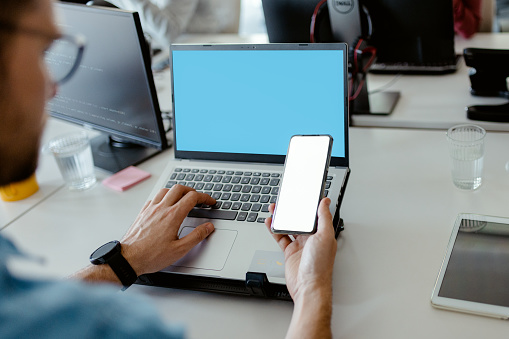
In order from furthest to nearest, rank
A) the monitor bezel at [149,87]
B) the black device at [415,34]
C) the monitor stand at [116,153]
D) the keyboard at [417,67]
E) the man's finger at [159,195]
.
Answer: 1. the keyboard at [417,67]
2. the black device at [415,34]
3. the monitor stand at [116,153]
4. the monitor bezel at [149,87]
5. the man's finger at [159,195]

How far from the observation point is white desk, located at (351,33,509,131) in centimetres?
136

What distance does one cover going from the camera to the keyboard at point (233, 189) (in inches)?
39.6

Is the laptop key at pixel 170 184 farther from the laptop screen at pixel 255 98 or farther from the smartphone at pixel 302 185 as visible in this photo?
the smartphone at pixel 302 185

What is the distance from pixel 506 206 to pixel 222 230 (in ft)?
1.83

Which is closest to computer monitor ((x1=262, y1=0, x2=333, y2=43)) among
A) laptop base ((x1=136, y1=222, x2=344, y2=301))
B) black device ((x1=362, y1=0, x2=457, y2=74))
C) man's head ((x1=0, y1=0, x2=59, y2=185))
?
black device ((x1=362, y1=0, x2=457, y2=74))

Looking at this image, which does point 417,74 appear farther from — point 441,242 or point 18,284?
point 18,284

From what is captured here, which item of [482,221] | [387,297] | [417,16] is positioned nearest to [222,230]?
[387,297]

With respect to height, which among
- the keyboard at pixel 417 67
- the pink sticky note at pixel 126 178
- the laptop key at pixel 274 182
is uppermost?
the keyboard at pixel 417 67

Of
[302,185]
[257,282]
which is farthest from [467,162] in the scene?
[257,282]

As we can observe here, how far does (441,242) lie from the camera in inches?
36.5

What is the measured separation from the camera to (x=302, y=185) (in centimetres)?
92

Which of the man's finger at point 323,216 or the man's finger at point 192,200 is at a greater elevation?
the man's finger at point 323,216

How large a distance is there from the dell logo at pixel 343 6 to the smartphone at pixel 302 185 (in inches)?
23.7

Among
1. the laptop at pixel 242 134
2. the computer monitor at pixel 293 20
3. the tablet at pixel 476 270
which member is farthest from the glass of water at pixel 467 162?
the computer monitor at pixel 293 20
